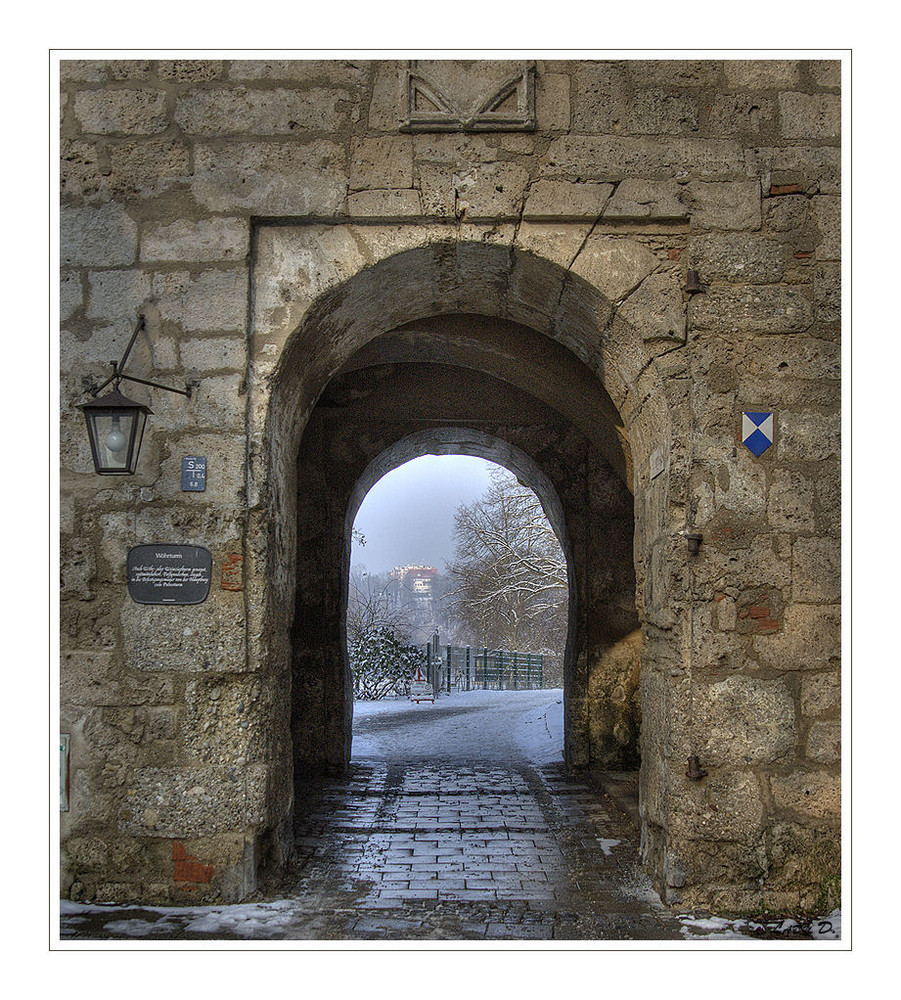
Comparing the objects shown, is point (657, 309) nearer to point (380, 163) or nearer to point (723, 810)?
point (380, 163)

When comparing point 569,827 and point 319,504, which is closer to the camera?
point 569,827

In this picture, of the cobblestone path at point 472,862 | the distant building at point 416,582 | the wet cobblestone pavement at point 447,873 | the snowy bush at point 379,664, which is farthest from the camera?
the distant building at point 416,582

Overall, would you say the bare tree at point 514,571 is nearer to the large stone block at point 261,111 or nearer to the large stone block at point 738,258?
the large stone block at point 738,258

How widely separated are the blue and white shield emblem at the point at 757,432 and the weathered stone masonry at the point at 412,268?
5cm

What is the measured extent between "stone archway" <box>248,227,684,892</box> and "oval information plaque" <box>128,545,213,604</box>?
21 centimetres

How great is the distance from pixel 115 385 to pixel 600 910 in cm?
296

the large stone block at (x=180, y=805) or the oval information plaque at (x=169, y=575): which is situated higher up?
the oval information plaque at (x=169, y=575)

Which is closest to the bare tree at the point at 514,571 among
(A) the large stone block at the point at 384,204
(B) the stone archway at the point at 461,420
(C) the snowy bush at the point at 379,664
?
(C) the snowy bush at the point at 379,664

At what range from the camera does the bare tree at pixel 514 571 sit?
68.5ft

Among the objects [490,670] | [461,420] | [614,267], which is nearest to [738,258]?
[614,267]

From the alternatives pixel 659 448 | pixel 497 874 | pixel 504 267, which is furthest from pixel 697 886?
pixel 504 267

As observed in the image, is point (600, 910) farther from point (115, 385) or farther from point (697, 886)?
point (115, 385)

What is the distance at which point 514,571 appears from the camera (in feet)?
69.2
